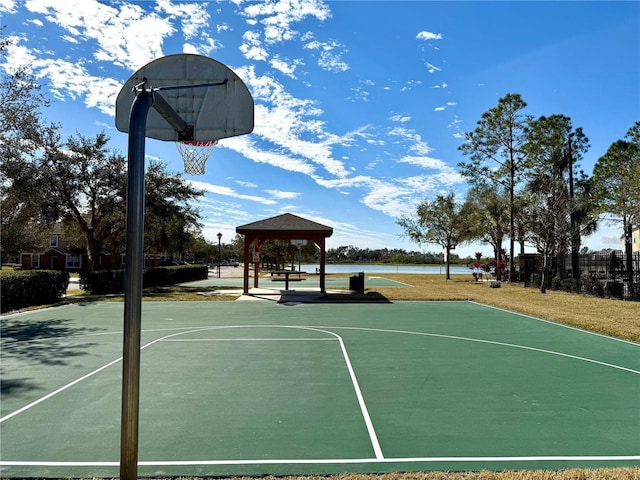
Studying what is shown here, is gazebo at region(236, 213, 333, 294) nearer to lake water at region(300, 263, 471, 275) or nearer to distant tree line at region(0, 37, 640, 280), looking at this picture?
distant tree line at region(0, 37, 640, 280)

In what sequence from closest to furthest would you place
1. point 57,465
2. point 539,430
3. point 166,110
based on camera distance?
point 166,110, point 57,465, point 539,430

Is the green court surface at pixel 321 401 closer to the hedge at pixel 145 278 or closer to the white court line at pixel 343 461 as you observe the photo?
the white court line at pixel 343 461

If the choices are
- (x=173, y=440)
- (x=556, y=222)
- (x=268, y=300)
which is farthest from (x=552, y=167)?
(x=173, y=440)

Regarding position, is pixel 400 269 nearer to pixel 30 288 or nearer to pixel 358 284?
pixel 358 284

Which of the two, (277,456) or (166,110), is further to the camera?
(277,456)

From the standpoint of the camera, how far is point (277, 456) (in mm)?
4316

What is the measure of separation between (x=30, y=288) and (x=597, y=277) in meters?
26.8

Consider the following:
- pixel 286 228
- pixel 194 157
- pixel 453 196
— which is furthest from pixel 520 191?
pixel 194 157

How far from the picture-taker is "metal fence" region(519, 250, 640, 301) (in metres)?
20.1

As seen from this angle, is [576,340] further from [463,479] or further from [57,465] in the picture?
[57,465]

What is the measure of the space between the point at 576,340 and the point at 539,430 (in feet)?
21.7

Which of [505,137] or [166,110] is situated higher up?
[505,137]

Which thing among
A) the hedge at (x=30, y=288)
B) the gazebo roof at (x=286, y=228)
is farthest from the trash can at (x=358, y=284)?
the hedge at (x=30, y=288)

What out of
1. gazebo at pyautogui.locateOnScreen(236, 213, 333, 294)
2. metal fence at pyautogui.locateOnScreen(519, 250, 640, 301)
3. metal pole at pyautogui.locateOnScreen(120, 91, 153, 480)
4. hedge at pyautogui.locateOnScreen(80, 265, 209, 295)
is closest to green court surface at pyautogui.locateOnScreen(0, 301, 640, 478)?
metal pole at pyautogui.locateOnScreen(120, 91, 153, 480)
